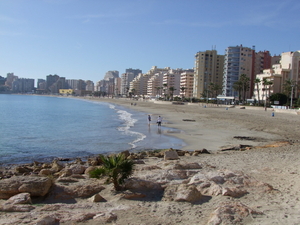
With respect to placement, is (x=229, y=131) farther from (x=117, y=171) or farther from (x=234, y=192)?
(x=117, y=171)

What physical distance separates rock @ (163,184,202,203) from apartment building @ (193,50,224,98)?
382 feet

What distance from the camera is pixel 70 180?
8727 millimetres

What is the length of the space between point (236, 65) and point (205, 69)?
1861 cm

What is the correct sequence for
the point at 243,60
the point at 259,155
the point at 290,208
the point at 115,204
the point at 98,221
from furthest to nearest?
the point at 243,60, the point at 259,155, the point at 115,204, the point at 290,208, the point at 98,221

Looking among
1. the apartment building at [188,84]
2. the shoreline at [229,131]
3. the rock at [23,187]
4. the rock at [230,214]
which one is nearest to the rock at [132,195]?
the rock at [23,187]

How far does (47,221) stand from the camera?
5289 mm

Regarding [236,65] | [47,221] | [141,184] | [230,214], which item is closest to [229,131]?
[141,184]

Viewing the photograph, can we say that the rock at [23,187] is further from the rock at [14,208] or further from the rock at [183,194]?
the rock at [183,194]

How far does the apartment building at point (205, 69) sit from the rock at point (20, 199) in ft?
386

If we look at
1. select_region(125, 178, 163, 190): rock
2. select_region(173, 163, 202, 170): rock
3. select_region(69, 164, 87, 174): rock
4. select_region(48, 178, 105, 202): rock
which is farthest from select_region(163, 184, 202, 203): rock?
select_region(69, 164, 87, 174): rock

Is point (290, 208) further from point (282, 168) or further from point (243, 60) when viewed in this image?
point (243, 60)

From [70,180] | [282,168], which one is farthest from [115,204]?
[282,168]

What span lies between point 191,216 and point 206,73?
121734 mm

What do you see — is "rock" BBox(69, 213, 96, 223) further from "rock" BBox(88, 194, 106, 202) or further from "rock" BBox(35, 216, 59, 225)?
"rock" BBox(88, 194, 106, 202)
